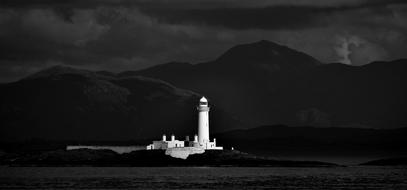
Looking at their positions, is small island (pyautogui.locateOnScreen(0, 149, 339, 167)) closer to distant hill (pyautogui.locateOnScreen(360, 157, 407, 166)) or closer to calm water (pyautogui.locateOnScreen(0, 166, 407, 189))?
calm water (pyautogui.locateOnScreen(0, 166, 407, 189))

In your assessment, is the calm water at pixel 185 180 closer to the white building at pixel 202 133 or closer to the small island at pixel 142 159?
the small island at pixel 142 159

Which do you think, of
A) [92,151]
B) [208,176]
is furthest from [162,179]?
[92,151]

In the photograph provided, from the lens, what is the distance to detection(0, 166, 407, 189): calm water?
84.6 metres

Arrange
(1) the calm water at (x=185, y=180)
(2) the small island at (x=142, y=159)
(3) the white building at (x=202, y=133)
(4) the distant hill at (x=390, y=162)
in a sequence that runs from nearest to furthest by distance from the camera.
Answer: (1) the calm water at (x=185, y=180), (2) the small island at (x=142, y=159), (3) the white building at (x=202, y=133), (4) the distant hill at (x=390, y=162)

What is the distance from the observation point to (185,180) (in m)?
93.8

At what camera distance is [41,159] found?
407ft

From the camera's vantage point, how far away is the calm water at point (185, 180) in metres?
84.6

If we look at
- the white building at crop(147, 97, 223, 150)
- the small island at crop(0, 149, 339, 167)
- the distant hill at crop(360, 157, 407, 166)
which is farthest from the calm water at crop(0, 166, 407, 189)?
the distant hill at crop(360, 157, 407, 166)

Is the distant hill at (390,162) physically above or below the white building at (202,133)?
below

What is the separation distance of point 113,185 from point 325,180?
21.7 m

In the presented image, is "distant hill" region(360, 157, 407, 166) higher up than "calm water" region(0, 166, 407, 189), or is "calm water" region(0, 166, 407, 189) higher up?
"distant hill" region(360, 157, 407, 166)

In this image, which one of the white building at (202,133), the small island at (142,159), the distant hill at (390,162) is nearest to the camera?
the small island at (142,159)

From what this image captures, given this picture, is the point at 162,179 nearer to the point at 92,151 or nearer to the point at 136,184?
the point at 136,184

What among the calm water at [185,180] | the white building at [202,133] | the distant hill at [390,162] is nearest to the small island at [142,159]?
the calm water at [185,180]
